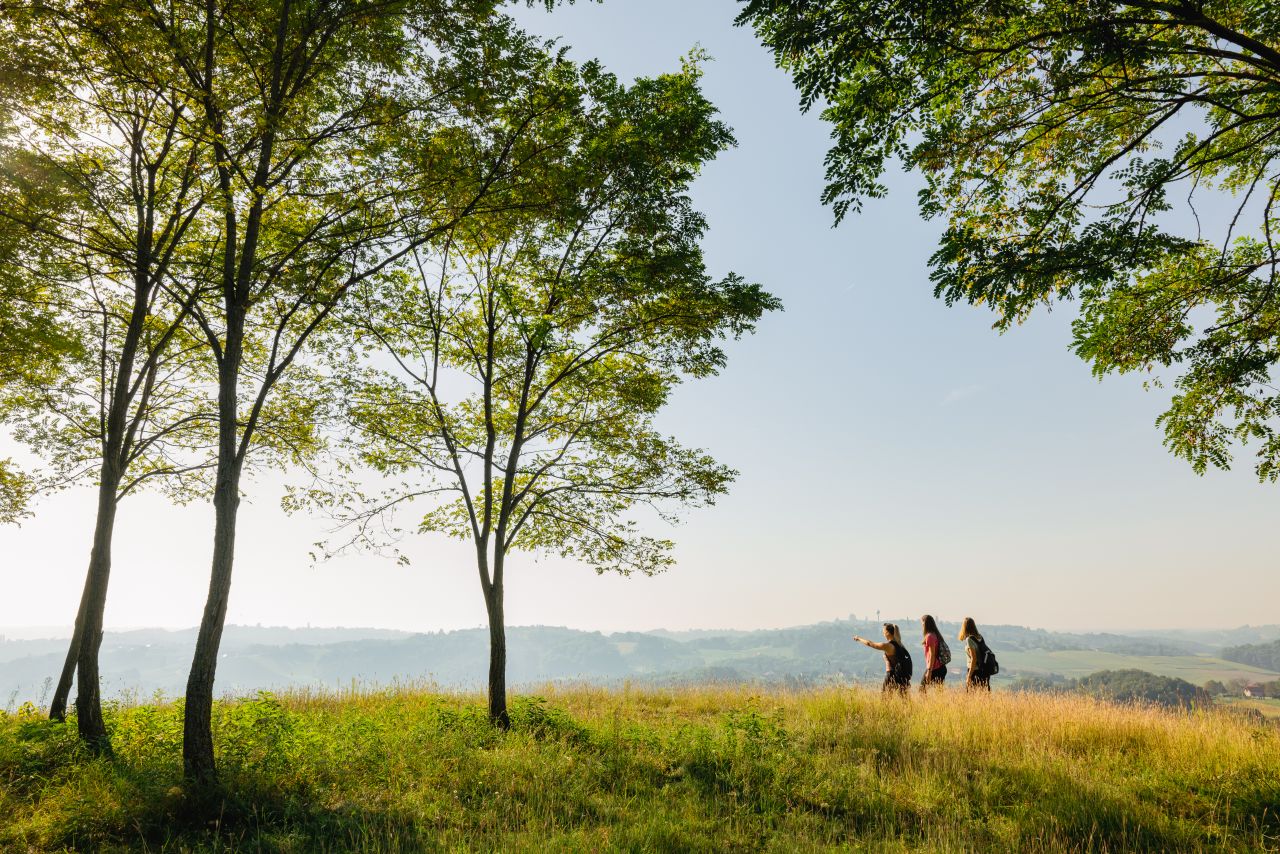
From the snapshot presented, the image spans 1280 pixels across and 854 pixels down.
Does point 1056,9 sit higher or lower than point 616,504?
higher

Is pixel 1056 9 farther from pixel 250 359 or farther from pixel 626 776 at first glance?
pixel 250 359

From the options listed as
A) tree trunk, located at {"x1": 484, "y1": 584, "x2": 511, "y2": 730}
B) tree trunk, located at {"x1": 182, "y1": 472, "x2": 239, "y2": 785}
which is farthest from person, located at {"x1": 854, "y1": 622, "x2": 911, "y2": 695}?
tree trunk, located at {"x1": 182, "y1": 472, "x2": 239, "y2": 785}

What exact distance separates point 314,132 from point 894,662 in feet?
48.2

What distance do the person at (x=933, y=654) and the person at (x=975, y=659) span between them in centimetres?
54

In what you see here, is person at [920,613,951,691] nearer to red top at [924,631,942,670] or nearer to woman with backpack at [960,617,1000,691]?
red top at [924,631,942,670]

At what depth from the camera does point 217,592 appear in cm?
763

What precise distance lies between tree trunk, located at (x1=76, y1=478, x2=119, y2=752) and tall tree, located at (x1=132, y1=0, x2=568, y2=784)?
3331 millimetres

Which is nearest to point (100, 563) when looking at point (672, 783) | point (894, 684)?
point (672, 783)

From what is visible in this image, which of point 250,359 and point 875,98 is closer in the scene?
point 875,98

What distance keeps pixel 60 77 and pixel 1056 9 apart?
38.8ft

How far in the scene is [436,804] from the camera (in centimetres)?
687

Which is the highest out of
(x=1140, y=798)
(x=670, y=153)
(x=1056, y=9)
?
(x=670, y=153)

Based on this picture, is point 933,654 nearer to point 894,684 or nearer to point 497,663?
point 894,684

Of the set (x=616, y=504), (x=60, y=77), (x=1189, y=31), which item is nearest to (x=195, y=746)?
(x=616, y=504)
